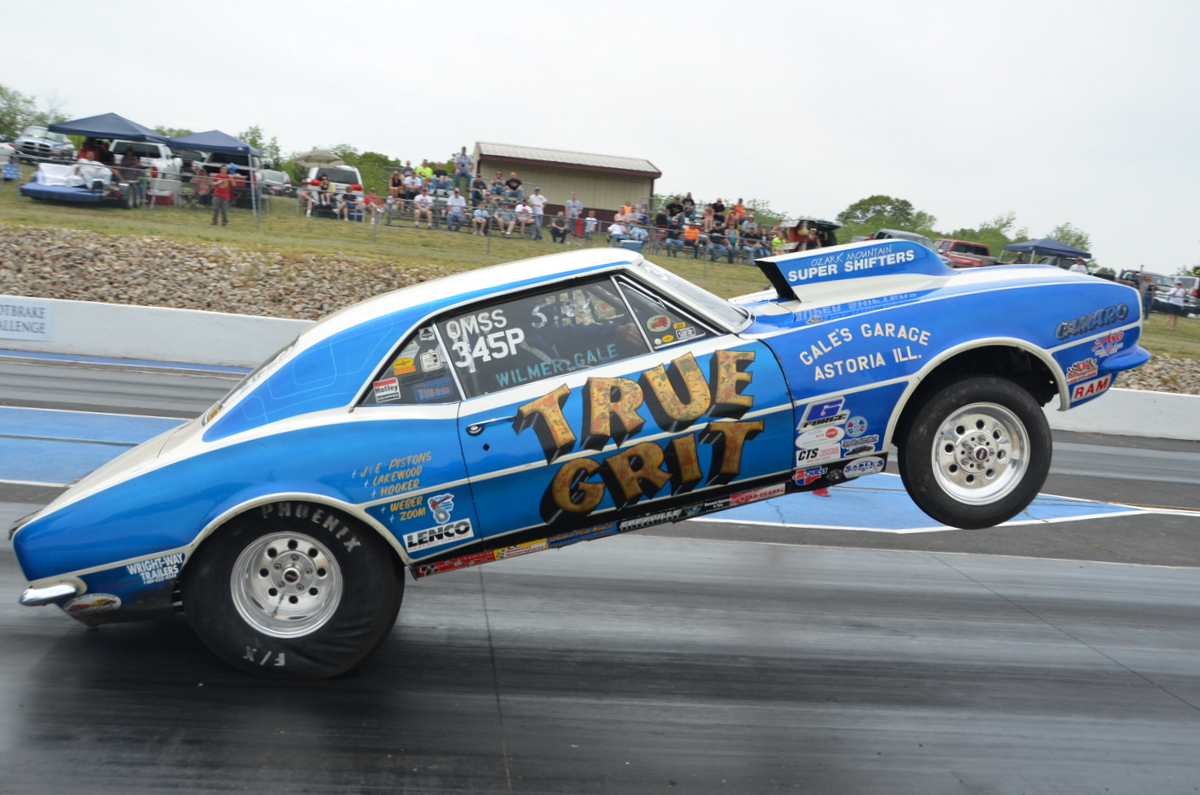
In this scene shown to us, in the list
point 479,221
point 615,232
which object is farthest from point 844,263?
point 479,221

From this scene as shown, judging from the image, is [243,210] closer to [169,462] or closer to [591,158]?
[591,158]

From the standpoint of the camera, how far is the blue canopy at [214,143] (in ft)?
79.9

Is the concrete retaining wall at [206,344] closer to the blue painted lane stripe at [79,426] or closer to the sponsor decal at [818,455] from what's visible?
the blue painted lane stripe at [79,426]

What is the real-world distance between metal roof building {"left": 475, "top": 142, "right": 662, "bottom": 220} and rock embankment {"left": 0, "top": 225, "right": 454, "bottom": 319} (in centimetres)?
950

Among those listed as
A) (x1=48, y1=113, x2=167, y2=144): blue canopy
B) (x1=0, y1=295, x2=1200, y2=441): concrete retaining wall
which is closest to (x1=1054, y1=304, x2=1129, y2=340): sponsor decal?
(x1=0, y1=295, x2=1200, y2=441): concrete retaining wall

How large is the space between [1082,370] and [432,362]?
3389mm

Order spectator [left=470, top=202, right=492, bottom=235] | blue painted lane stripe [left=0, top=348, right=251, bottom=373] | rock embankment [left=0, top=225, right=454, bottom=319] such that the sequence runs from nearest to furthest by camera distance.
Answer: blue painted lane stripe [left=0, top=348, right=251, bottom=373], rock embankment [left=0, top=225, right=454, bottom=319], spectator [left=470, top=202, right=492, bottom=235]

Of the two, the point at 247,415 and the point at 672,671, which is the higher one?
the point at 247,415

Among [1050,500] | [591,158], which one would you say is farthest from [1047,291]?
[591,158]

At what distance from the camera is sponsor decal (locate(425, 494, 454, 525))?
395cm

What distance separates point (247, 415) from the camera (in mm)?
4016

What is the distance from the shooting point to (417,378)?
4074mm

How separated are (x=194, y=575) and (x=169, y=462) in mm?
507

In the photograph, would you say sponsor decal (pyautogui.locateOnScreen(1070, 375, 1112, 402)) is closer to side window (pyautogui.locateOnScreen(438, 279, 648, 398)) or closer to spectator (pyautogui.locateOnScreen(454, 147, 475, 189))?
side window (pyautogui.locateOnScreen(438, 279, 648, 398))
